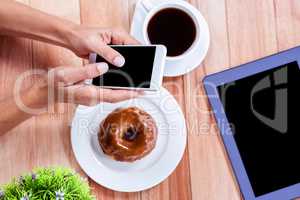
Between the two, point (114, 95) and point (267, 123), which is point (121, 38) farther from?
point (267, 123)

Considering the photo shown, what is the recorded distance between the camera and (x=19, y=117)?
86 centimetres

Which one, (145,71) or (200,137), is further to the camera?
(200,137)

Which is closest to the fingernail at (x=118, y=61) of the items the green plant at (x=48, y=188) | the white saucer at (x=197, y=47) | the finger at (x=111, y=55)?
the finger at (x=111, y=55)

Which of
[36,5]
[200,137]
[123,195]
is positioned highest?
[36,5]

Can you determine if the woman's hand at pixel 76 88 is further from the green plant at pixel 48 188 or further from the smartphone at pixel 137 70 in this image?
the green plant at pixel 48 188

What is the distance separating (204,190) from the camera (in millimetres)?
913

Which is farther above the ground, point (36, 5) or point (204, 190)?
point (36, 5)

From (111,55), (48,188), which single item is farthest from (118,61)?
(48,188)

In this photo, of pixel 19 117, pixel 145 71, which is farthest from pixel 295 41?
pixel 19 117

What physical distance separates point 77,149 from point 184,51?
0.92 ft

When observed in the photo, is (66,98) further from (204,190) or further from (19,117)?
(204,190)

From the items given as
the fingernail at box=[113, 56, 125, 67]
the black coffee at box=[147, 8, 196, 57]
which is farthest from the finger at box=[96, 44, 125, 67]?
the black coffee at box=[147, 8, 196, 57]

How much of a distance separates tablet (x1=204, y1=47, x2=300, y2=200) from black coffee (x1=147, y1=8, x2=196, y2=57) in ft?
0.29

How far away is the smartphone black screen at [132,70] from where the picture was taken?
0.79m
